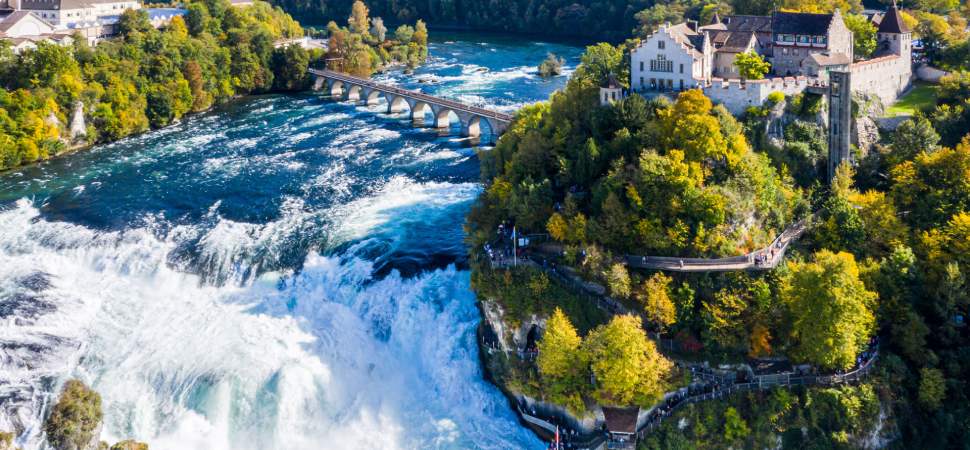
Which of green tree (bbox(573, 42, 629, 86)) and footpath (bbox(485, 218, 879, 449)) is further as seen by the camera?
green tree (bbox(573, 42, 629, 86))

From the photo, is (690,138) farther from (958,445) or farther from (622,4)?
(622,4)

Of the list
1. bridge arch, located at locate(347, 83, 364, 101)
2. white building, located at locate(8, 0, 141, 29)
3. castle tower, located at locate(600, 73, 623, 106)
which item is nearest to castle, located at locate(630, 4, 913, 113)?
castle tower, located at locate(600, 73, 623, 106)

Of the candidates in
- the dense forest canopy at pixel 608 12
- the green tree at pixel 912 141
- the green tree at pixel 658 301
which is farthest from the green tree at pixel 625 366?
the dense forest canopy at pixel 608 12

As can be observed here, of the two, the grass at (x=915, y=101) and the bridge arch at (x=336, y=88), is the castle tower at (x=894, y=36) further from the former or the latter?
the bridge arch at (x=336, y=88)

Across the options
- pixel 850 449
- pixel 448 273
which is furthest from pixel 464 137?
pixel 850 449

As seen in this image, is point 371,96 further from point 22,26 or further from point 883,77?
point 883,77

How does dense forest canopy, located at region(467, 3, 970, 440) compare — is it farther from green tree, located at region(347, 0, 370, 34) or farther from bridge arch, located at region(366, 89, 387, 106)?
green tree, located at region(347, 0, 370, 34)

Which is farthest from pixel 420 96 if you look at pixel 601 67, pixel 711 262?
pixel 711 262
